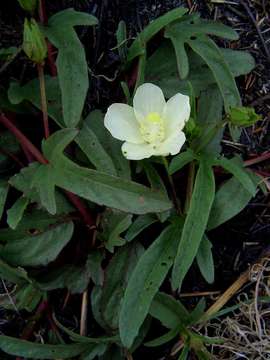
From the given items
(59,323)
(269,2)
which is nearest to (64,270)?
(59,323)

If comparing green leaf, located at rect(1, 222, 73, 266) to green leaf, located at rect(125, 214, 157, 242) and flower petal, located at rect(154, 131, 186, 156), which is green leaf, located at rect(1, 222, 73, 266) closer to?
green leaf, located at rect(125, 214, 157, 242)

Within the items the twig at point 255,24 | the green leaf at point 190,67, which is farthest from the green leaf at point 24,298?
the twig at point 255,24

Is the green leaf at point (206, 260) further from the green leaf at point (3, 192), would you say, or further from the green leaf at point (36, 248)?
the green leaf at point (3, 192)

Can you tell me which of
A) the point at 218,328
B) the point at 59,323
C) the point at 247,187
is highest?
the point at 247,187

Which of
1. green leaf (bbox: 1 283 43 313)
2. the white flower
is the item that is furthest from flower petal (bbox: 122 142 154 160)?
green leaf (bbox: 1 283 43 313)

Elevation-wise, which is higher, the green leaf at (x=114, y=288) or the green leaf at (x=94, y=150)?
the green leaf at (x=94, y=150)

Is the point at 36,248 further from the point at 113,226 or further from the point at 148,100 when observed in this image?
the point at 148,100

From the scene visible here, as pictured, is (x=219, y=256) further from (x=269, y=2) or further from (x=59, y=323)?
(x=269, y=2)
